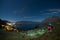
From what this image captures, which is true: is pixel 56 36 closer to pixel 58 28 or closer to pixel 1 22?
pixel 58 28

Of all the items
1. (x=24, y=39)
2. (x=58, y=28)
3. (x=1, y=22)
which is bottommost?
(x=24, y=39)

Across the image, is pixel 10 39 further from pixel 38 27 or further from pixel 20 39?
pixel 38 27

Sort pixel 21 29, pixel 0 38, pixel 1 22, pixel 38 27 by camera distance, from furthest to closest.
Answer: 1. pixel 1 22
2. pixel 21 29
3. pixel 38 27
4. pixel 0 38

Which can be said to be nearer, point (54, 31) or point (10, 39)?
point (54, 31)

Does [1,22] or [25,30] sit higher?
[1,22]

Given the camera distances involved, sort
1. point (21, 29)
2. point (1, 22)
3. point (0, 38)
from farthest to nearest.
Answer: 1. point (1, 22)
2. point (21, 29)
3. point (0, 38)

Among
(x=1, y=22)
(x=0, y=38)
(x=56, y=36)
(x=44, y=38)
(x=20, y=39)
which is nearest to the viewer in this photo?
(x=56, y=36)

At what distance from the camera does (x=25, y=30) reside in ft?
62.5

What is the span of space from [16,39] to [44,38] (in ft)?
11.0

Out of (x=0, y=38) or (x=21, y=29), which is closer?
(x=0, y=38)

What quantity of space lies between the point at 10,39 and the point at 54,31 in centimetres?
475

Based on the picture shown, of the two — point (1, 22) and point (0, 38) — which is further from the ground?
point (1, 22)

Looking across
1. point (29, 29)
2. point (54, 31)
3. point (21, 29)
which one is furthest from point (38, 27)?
point (54, 31)

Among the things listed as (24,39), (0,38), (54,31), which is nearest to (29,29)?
(24,39)
